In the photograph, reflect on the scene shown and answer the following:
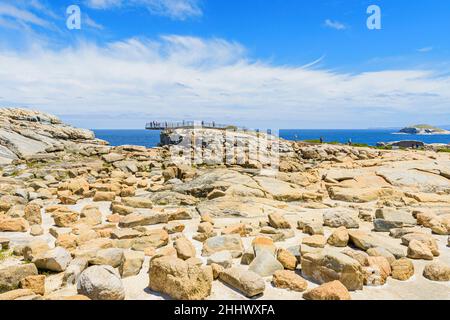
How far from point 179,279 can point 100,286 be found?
1232 mm

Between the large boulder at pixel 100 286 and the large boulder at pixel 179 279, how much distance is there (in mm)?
609

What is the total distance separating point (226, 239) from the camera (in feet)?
25.7

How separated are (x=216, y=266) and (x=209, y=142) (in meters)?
35.2

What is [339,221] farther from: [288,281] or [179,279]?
[179,279]

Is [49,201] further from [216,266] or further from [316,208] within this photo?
[316,208]

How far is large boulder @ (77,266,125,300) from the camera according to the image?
16.6 ft

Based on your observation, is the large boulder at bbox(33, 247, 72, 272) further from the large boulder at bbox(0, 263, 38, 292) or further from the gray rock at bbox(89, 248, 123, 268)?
the gray rock at bbox(89, 248, 123, 268)

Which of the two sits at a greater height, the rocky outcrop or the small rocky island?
the rocky outcrop

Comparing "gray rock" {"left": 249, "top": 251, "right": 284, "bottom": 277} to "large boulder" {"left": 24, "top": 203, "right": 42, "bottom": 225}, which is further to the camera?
"large boulder" {"left": 24, "top": 203, "right": 42, "bottom": 225}

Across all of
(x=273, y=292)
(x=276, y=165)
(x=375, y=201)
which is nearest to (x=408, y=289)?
(x=273, y=292)

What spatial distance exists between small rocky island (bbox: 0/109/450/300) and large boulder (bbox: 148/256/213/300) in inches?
0.7

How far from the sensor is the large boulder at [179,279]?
17.4ft

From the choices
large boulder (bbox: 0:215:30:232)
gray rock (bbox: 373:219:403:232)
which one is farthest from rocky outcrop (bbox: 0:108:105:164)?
gray rock (bbox: 373:219:403:232)
